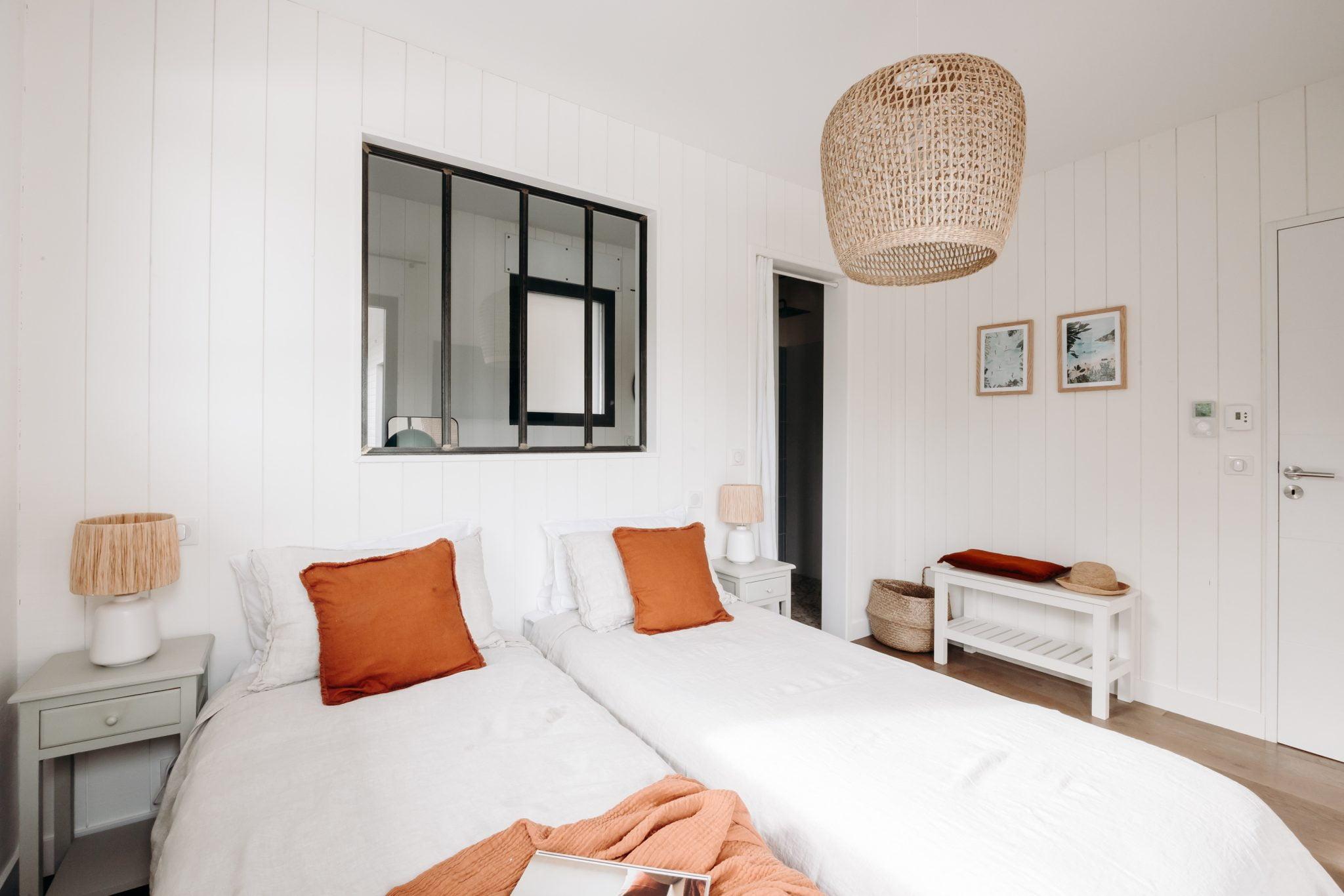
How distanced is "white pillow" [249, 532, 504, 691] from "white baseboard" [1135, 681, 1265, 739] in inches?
126

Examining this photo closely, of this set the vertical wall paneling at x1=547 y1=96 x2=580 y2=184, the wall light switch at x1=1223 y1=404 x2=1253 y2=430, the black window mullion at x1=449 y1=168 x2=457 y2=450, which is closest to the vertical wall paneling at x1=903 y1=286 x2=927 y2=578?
the wall light switch at x1=1223 y1=404 x2=1253 y2=430

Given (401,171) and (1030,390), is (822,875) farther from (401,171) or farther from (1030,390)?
(1030,390)

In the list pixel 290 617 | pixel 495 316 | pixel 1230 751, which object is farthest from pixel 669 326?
pixel 1230 751

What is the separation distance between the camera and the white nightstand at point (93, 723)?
1480 mm

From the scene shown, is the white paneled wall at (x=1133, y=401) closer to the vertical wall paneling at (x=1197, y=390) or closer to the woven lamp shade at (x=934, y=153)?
the vertical wall paneling at (x=1197, y=390)

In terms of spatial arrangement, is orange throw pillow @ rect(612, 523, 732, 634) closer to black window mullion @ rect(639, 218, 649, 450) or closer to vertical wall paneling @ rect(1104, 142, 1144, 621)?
black window mullion @ rect(639, 218, 649, 450)

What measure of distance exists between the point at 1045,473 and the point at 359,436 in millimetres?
3547

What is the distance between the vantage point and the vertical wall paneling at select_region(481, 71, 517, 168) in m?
2.49

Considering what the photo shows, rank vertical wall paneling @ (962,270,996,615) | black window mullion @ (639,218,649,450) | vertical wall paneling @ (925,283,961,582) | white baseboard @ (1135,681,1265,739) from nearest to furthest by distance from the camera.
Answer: white baseboard @ (1135,681,1265,739) < black window mullion @ (639,218,649,450) < vertical wall paneling @ (962,270,996,615) < vertical wall paneling @ (925,283,961,582)

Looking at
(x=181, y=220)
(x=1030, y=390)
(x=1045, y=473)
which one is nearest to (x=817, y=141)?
(x=1030, y=390)

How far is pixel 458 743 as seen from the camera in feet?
4.75

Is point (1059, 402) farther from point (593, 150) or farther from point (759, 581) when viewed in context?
point (593, 150)

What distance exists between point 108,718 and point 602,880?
1.54m

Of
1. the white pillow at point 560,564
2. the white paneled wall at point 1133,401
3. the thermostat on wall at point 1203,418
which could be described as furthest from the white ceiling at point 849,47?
the white pillow at point 560,564
